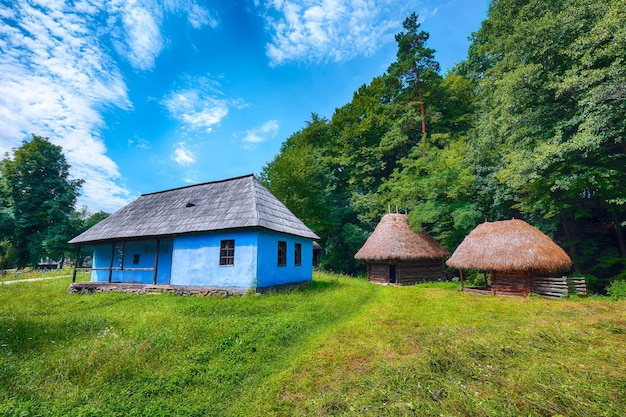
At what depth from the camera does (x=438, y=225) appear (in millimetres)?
19984

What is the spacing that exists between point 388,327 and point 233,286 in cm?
661

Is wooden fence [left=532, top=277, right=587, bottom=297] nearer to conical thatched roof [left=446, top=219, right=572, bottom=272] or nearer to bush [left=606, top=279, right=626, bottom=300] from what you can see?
conical thatched roof [left=446, top=219, right=572, bottom=272]

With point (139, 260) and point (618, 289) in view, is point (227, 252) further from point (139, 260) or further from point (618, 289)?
point (618, 289)

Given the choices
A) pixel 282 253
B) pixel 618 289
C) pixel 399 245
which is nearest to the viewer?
pixel 618 289

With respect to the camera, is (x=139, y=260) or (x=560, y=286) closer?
(x=560, y=286)

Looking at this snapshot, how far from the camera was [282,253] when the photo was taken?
12.8 meters

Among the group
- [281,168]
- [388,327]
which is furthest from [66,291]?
[281,168]

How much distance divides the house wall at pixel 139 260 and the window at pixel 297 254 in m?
6.47

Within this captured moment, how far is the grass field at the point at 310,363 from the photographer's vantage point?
11.6 feet

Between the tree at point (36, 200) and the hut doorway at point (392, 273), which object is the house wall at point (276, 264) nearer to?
the hut doorway at point (392, 273)

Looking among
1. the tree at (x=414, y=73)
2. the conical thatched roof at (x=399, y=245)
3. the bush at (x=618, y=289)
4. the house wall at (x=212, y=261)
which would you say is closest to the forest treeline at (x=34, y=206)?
the house wall at (x=212, y=261)

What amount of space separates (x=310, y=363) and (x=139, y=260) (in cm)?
1410

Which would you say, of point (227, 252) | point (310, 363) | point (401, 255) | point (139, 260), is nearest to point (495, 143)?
point (401, 255)

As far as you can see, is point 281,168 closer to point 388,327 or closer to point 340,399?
point 388,327
